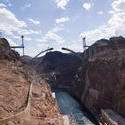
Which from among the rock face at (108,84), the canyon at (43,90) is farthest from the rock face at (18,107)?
the rock face at (108,84)

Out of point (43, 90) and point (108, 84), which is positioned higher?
point (43, 90)

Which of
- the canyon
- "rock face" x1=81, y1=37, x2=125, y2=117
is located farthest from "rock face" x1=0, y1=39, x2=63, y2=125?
"rock face" x1=81, y1=37, x2=125, y2=117

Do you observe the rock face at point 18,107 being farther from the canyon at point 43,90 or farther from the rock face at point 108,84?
the rock face at point 108,84

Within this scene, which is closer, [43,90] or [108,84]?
[43,90]

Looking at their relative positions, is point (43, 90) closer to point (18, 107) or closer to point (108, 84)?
point (18, 107)

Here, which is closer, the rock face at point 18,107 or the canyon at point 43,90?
the rock face at point 18,107

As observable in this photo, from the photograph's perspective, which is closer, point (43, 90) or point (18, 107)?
point (18, 107)

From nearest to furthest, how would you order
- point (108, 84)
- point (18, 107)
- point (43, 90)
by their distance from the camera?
point (18, 107), point (43, 90), point (108, 84)

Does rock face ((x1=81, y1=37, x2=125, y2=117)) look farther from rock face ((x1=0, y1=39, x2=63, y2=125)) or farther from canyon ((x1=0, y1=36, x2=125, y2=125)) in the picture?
rock face ((x1=0, y1=39, x2=63, y2=125))

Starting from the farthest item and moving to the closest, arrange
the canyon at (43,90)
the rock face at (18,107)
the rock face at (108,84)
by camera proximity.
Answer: the rock face at (108,84), the canyon at (43,90), the rock face at (18,107)

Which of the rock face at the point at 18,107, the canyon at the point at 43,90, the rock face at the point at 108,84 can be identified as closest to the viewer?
the rock face at the point at 18,107

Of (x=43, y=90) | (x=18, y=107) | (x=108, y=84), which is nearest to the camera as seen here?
(x=18, y=107)

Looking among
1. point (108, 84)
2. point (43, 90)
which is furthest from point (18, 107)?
point (108, 84)

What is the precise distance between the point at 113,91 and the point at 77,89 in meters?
33.7
